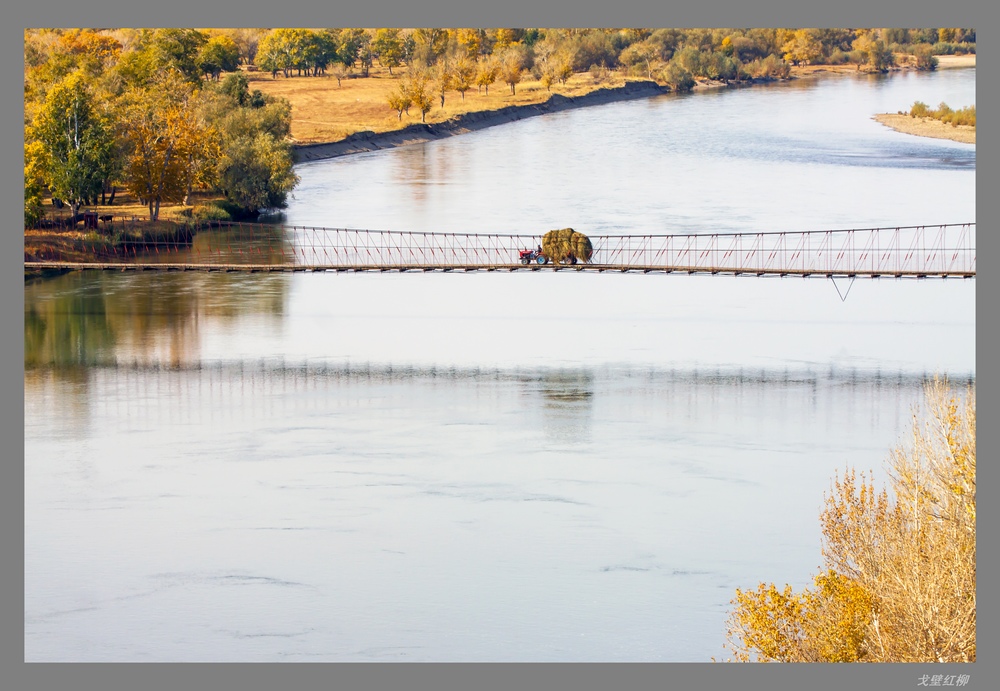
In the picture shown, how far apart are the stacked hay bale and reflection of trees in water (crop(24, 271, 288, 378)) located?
520cm

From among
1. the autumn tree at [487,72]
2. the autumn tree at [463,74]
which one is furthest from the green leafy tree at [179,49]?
the autumn tree at [487,72]

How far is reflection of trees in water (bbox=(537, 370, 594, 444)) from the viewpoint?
21391mm

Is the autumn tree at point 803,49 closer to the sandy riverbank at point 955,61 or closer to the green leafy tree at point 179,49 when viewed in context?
the sandy riverbank at point 955,61

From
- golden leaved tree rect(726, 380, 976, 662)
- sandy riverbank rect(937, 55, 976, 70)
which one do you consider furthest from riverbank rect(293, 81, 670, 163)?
golden leaved tree rect(726, 380, 976, 662)

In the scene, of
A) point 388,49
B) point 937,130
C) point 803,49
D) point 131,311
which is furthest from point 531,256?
point 388,49

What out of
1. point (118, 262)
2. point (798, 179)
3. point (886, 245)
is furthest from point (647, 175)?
point (118, 262)

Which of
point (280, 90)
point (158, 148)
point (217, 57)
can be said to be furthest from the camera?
point (280, 90)

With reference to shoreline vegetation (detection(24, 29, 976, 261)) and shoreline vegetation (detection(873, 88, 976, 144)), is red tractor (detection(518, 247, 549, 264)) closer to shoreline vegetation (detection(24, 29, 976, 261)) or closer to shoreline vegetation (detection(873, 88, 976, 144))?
shoreline vegetation (detection(24, 29, 976, 261))

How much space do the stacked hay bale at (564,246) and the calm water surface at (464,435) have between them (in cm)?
124

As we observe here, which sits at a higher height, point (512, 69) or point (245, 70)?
point (512, 69)

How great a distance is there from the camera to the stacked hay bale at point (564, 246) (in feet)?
91.0

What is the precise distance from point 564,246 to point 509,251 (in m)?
3.54

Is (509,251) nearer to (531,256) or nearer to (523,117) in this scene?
(531,256)

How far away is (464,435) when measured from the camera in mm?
21359
